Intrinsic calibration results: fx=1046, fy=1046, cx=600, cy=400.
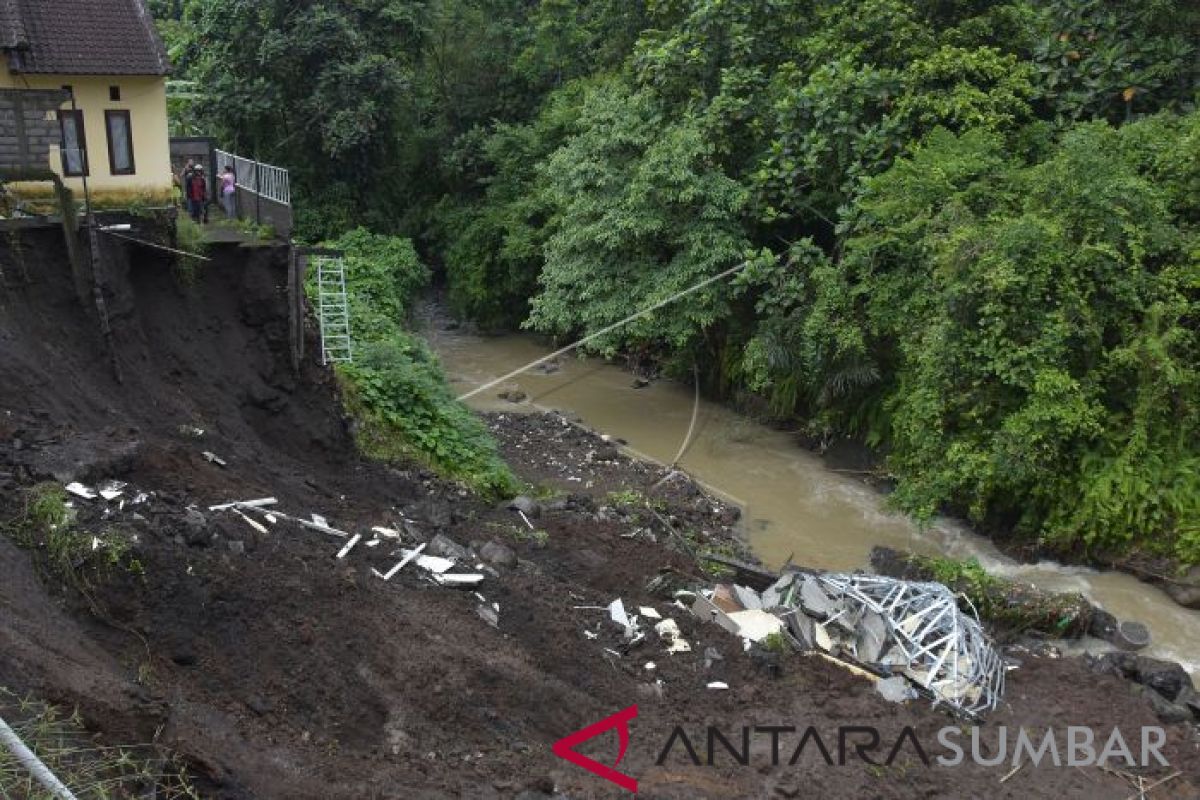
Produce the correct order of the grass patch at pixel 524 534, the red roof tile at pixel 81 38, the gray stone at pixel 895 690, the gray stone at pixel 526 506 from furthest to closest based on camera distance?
the red roof tile at pixel 81 38, the gray stone at pixel 526 506, the grass patch at pixel 524 534, the gray stone at pixel 895 690

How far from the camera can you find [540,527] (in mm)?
15562

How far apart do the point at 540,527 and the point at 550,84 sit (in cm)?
2078

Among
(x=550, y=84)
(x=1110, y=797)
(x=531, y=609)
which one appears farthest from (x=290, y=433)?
(x=550, y=84)

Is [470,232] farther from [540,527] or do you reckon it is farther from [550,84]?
[540,527]

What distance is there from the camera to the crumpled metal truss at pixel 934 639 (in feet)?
39.5

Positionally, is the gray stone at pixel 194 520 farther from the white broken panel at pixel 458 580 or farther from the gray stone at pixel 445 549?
the gray stone at pixel 445 549

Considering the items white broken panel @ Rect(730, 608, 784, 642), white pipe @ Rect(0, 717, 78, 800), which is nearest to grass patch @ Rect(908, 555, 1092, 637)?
white broken panel @ Rect(730, 608, 784, 642)

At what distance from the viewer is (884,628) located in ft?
41.3

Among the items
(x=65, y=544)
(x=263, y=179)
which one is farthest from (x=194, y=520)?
(x=263, y=179)

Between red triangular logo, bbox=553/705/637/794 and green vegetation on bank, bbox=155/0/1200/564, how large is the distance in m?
8.67

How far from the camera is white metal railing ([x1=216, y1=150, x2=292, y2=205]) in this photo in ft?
59.5

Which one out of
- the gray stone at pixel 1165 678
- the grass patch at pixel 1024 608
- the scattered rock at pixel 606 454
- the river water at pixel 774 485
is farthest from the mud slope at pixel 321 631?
the scattered rock at pixel 606 454

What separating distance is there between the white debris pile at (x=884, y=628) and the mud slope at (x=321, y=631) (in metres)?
0.42

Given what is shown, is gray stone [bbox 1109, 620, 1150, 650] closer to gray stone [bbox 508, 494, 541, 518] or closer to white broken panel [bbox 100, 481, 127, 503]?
gray stone [bbox 508, 494, 541, 518]
